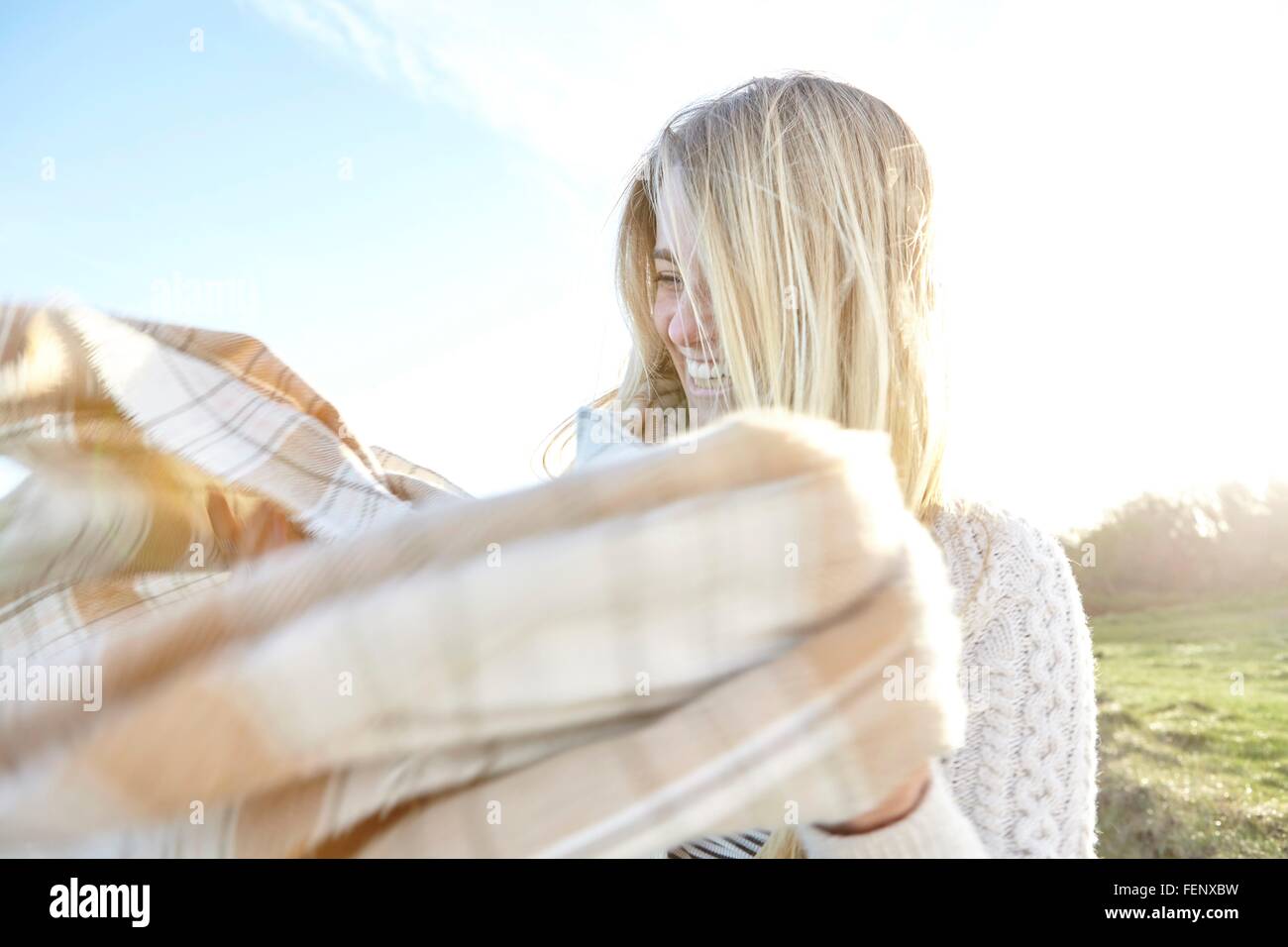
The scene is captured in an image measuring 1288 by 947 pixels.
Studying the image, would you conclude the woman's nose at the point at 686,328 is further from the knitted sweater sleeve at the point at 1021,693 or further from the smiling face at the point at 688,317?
the knitted sweater sleeve at the point at 1021,693

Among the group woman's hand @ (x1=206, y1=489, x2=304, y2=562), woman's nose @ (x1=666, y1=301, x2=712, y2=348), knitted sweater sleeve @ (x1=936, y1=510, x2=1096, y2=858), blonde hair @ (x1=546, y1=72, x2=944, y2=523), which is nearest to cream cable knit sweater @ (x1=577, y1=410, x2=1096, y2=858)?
knitted sweater sleeve @ (x1=936, y1=510, x2=1096, y2=858)

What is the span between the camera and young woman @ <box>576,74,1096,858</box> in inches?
47.7

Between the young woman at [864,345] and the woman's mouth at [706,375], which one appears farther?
the woman's mouth at [706,375]

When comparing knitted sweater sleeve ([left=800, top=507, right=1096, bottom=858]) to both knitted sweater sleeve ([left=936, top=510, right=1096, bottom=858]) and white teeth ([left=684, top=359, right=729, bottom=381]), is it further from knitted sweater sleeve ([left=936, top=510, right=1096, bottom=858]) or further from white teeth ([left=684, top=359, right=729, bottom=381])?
white teeth ([left=684, top=359, right=729, bottom=381])

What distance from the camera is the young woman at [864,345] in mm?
1211

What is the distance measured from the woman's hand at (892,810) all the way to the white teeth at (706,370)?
93 centimetres

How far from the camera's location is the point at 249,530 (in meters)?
1.02

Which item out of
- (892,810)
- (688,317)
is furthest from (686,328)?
(892,810)

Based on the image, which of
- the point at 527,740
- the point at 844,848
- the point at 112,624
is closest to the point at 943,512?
the point at 844,848

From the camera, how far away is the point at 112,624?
3.08 ft

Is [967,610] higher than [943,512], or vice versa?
[943,512]

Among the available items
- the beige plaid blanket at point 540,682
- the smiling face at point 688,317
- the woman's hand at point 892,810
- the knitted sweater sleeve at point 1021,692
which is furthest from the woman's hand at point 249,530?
the knitted sweater sleeve at point 1021,692

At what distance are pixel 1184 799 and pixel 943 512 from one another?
14.5 feet
